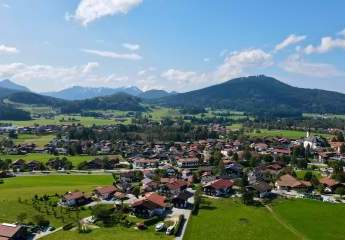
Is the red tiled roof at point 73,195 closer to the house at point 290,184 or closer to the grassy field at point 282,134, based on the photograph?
the house at point 290,184

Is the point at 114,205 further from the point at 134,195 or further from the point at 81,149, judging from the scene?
the point at 81,149

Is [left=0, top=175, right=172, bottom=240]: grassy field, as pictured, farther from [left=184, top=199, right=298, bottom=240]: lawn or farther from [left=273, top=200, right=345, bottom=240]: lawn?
[left=273, top=200, right=345, bottom=240]: lawn

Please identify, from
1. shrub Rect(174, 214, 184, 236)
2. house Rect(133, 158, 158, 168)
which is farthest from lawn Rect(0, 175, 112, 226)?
house Rect(133, 158, 158, 168)

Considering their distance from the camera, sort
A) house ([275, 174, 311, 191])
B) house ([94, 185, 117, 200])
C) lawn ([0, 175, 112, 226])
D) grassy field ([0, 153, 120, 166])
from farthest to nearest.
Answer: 1. grassy field ([0, 153, 120, 166])
2. house ([275, 174, 311, 191])
3. house ([94, 185, 117, 200])
4. lawn ([0, 175, 112, 226])

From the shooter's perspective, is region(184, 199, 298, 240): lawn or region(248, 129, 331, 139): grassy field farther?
region(248, 129, 331, 139): grassy field

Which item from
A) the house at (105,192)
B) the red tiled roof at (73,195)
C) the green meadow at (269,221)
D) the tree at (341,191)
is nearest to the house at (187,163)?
the house at (105,192)

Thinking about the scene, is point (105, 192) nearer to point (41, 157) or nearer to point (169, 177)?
point (169, 177)

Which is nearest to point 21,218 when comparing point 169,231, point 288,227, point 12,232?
point 12,232
